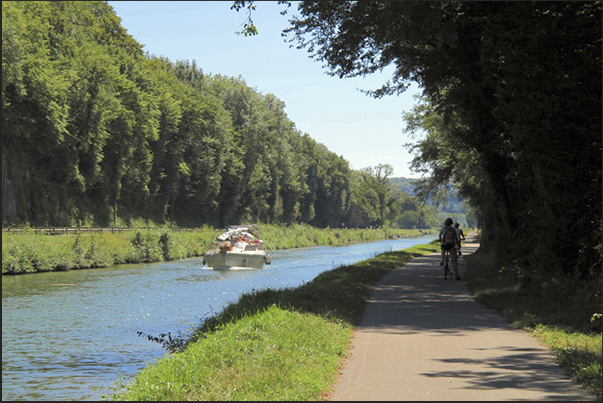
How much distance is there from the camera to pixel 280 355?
9.37 metres

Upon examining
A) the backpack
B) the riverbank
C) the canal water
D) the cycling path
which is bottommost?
the canal water

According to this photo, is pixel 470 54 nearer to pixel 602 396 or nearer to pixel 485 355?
pixel 485 355

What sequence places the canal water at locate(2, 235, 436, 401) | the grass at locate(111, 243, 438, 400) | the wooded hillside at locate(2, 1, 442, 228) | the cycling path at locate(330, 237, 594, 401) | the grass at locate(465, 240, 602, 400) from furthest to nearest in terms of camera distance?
the wooded hillside at locate(2, 1, 442, 228), the canal water at locate(2, 235, 436, 401), the grass at locate(465, 240, 602, 400), the grass at locate(111, 243, 438, 400), the cycling path at locate(330, 237, 594, 401)

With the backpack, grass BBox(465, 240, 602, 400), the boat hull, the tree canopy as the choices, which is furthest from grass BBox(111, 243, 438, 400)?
the boat hull

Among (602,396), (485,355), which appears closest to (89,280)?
(485,355)

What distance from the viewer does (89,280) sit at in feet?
116

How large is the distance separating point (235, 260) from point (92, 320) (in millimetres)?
27722

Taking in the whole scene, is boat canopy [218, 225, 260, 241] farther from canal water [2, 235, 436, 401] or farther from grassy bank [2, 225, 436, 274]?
canal water [2, 235, 436, 401]

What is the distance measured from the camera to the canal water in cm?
1319

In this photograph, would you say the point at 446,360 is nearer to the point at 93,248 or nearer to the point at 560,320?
the point at 560,320

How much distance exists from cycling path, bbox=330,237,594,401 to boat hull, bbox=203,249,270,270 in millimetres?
33075

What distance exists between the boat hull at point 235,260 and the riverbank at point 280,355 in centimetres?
3297

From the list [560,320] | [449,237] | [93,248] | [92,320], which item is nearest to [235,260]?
[93,248]

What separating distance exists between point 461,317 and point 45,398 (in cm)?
822
